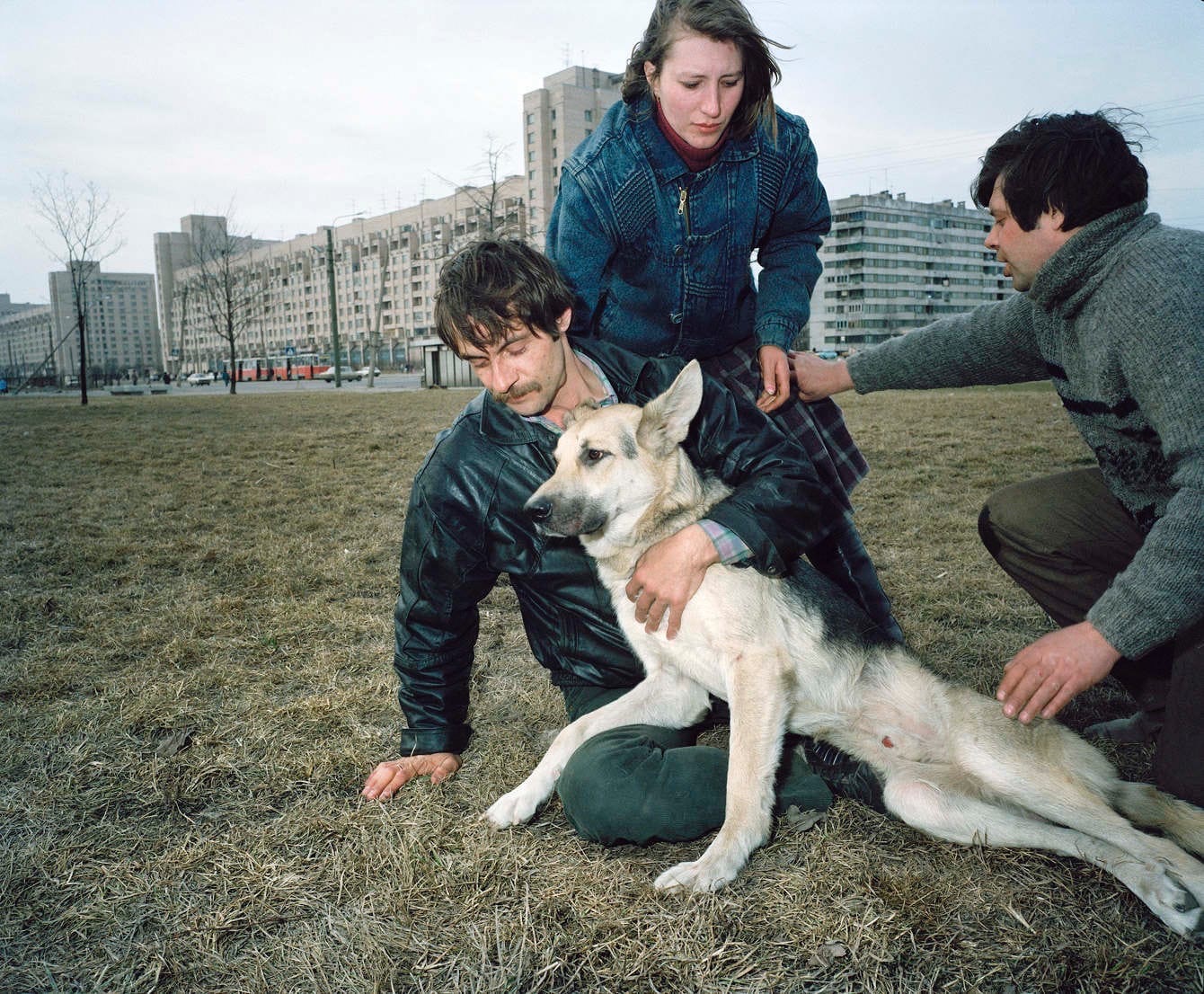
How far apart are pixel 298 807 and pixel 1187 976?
9.29 ft

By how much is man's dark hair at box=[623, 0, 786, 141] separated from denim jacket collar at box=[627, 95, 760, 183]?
0.17ft

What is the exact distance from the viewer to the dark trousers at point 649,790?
265 centimetres

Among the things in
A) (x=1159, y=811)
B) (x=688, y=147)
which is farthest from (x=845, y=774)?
(x=688, y=147)

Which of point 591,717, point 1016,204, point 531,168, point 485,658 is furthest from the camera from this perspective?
point 531,168

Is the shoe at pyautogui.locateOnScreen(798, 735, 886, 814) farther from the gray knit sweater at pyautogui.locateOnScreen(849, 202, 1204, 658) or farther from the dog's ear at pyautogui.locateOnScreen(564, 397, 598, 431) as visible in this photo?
the dog's ear at pyautogui.locateOnScreen(564, 397, 598, 431)

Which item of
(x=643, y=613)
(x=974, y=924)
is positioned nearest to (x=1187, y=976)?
(x=974, y=924)

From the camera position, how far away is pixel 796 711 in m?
2.99

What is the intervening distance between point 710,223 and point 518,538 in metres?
1.78

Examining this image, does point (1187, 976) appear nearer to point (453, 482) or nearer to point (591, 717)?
point (591, 717)

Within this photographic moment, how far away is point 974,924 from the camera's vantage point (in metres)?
2.26

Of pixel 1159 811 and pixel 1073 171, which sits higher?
pixel 1073 171

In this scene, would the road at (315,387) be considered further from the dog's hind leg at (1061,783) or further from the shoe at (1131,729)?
the dog's hind leg at (1061,783)

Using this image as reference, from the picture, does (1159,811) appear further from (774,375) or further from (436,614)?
(436,614)

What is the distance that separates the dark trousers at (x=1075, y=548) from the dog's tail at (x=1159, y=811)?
380 mm
